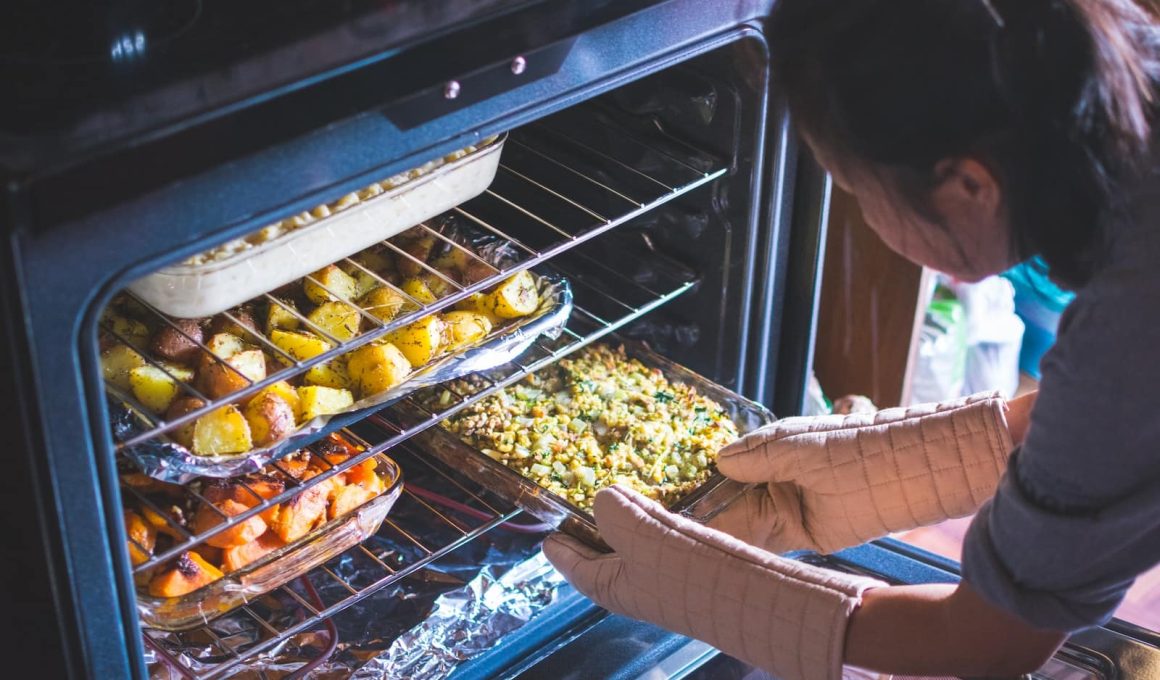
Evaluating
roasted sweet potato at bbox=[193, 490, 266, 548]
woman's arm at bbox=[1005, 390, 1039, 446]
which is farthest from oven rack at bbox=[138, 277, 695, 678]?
woman's arm at bbox=[1005, 390, 1039, 446]

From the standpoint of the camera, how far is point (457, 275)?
1506 millimetres

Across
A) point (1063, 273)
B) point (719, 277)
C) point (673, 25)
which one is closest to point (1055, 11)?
point (1063, 273)

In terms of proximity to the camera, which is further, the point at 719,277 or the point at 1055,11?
the point at 719,277

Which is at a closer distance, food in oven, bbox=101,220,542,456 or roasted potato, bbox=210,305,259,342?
food in oven, bbox=101,220,542,456

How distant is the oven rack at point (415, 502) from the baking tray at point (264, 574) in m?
0.05

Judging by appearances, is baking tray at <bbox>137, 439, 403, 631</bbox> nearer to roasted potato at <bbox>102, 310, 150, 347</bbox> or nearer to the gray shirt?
roasted potato at <bbox>102, 310, 150, 347</bbox>

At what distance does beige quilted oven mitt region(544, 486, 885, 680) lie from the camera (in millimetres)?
1187

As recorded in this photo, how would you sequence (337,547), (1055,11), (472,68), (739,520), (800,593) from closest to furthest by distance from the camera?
(1055,11), (472,68), (800,593), (337,547), (739,520)

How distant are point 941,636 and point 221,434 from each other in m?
0.70

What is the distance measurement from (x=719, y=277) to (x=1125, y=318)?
69cm

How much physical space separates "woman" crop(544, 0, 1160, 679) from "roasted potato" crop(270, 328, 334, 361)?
1.84 feet

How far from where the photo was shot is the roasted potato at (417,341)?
1.41 m

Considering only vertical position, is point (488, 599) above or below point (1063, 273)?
above

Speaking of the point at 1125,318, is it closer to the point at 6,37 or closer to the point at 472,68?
the point at 472,68
